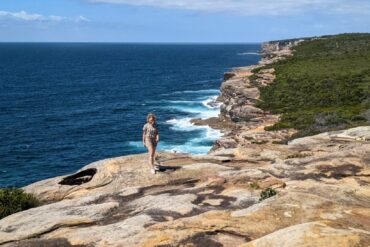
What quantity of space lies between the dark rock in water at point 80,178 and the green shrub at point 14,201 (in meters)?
2.40

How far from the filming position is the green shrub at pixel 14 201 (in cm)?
1991

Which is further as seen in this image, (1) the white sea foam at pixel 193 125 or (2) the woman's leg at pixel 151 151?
(1) the white sea foam at pixel 193 125

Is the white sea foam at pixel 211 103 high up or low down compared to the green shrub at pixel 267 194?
down

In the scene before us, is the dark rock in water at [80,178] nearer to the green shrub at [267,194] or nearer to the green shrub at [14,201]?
the green shrub at [14,201]

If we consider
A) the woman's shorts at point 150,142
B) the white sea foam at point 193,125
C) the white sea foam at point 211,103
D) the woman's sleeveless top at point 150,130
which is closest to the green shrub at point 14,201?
the woman's shorts at point 150,142

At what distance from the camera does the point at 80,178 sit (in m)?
23.5

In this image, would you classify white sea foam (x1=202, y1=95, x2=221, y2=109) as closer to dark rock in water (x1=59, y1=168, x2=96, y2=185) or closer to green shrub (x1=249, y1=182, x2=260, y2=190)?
dark rock in water (x1=59, y1=168, x2=96, y2=185)

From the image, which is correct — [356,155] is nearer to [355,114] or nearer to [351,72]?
[355,114]

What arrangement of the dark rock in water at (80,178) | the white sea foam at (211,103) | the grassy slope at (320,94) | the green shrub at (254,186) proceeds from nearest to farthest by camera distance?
the green shrub at (254,186)
the dark rock in water at (80,178)
the grassy slope at (320,94)
the white sea foam at (211,103)

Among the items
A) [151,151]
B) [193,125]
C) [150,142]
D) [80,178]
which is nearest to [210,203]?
[151,151]

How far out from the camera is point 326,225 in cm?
1178

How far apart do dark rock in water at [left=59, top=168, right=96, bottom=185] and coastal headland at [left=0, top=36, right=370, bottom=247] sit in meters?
0.05

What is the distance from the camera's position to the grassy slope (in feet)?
172

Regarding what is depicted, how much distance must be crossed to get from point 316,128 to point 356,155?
27096 millimetres
